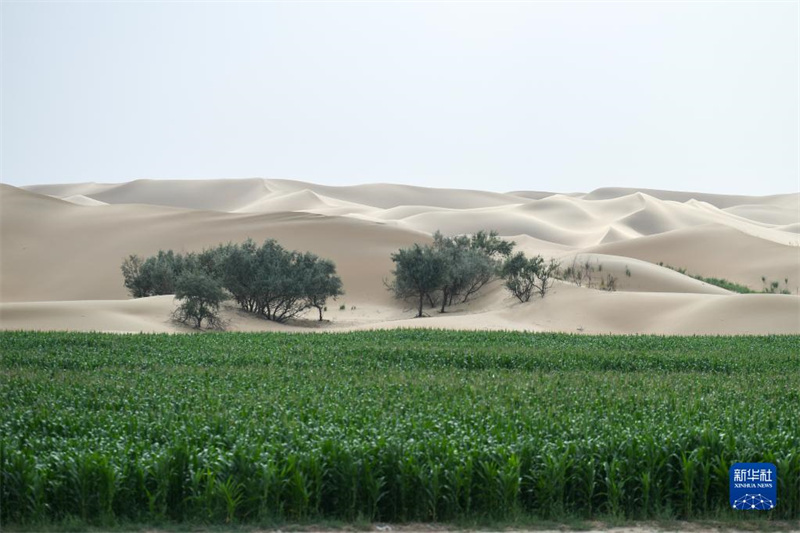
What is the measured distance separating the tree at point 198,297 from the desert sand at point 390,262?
0.73 meters

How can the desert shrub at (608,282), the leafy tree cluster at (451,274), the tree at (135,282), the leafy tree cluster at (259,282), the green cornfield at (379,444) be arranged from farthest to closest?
the desert shrub at (608,282)
the tree at (135,282)
the leafy tree cluster at (451,274)
the leafy tree cluster at (259,282)
the green cornfield at (379,444)

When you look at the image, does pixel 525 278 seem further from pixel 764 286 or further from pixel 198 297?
pixel 764 286

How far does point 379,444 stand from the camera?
8688 millimetres

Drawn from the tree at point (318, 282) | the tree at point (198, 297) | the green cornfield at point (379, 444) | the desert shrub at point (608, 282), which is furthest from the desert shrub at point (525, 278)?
the green cornfield at point (379, 444)

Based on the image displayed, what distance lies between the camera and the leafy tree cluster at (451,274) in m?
37.8

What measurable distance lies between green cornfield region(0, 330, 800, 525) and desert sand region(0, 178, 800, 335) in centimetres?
1675

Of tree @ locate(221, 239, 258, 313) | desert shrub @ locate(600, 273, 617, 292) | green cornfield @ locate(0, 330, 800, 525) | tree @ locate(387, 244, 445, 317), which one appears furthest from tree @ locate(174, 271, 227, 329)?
desert shrub @ locate(600, 273, 617, 292)

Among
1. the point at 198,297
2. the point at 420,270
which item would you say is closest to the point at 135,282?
the point at 198,297

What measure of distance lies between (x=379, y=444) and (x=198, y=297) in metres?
23.5

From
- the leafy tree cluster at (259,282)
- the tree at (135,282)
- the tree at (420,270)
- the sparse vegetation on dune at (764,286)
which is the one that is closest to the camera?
the leafy tree cluster at (259,282)

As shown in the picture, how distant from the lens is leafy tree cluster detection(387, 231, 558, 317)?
124 feet

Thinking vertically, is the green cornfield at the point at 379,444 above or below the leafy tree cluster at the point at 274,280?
below

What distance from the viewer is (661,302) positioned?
112ft

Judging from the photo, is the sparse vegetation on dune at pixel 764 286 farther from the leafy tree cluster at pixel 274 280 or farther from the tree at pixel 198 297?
the tree at pixel 198 297
